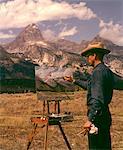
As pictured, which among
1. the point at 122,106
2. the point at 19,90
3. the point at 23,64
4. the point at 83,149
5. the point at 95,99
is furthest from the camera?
the point at 23,64

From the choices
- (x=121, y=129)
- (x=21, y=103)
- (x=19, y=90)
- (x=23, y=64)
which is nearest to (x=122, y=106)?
(x=21, y=103)

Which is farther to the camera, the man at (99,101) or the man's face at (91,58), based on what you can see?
the man's face at (91,58)

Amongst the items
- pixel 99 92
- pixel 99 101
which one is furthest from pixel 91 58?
pixel 99 101

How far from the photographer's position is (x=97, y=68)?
6375 mm

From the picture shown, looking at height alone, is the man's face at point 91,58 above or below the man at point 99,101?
above

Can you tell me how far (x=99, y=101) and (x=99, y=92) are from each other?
0.14 metres

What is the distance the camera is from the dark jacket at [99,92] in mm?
6034

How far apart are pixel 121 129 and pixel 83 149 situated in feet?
17.8

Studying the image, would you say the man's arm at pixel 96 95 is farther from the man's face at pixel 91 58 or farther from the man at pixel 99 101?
the man's face at pixel 91 58

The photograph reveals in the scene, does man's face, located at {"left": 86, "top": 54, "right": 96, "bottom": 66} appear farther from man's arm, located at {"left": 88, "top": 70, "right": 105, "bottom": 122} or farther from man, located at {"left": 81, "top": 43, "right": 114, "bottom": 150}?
man's arm, located at {"left": 88, "top": 70, "right": 105, "bottom": 122}

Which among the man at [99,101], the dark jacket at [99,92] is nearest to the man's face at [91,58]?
the man at [99,101]

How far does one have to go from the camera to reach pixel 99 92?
20.1ft

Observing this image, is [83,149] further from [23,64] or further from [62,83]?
[23,64]

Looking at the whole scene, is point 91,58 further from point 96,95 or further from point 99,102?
point 99,102
